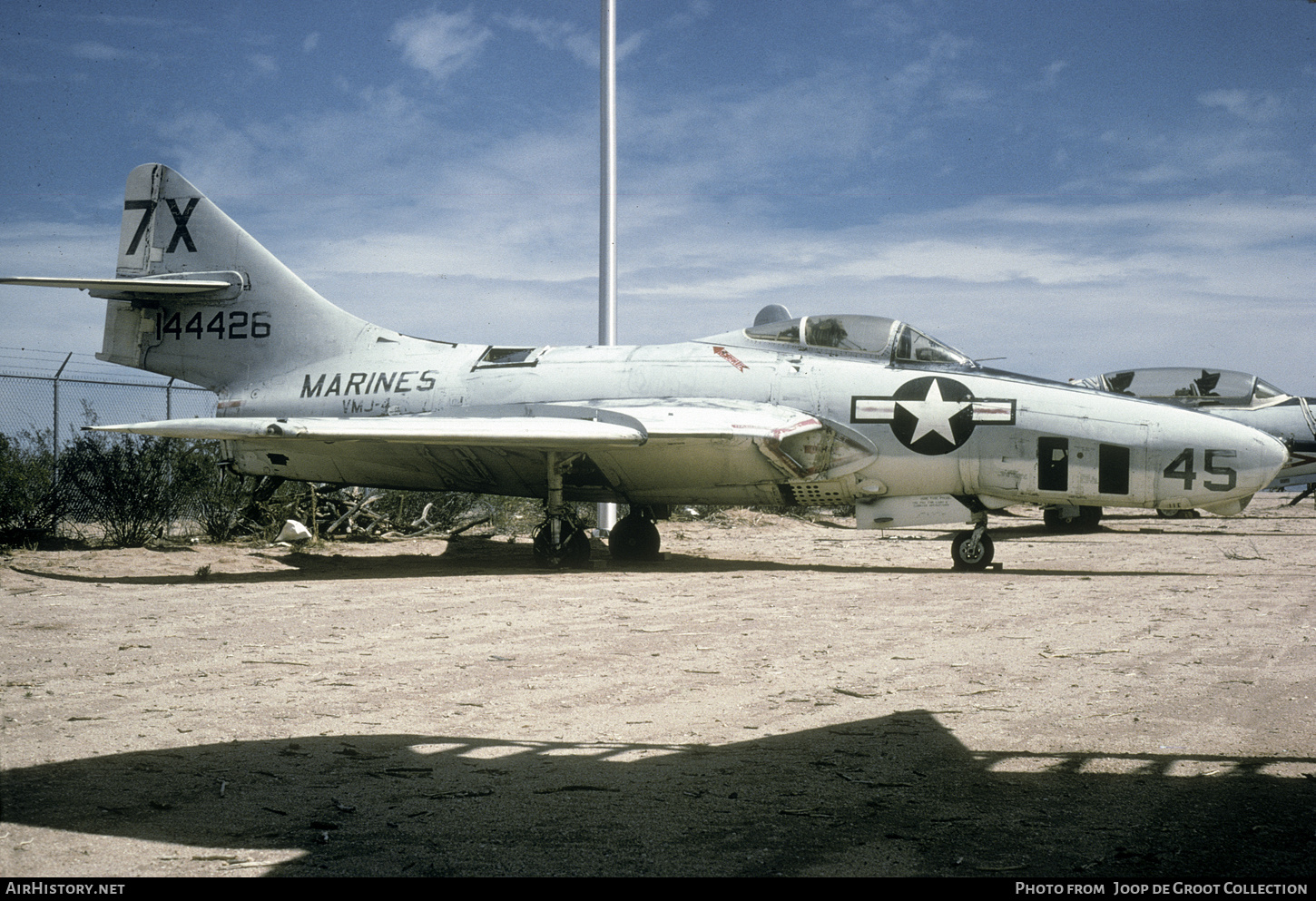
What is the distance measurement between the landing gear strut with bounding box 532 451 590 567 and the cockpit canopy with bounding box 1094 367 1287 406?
1099 cm

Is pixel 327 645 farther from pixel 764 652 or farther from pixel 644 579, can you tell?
pixel 644 579

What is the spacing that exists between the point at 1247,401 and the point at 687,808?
18.0 m

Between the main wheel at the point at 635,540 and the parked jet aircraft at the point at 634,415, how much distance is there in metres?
0.04

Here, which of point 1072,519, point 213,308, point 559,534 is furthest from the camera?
point 1072,519

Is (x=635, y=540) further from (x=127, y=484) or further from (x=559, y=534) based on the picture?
(x=127, y=484)

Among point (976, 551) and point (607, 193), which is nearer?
point (976, 551)

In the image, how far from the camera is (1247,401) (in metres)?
17.5

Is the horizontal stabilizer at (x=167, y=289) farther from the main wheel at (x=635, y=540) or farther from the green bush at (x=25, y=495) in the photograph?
the main wheel at (x=635, y=540)

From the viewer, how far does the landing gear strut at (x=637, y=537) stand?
43.1ft

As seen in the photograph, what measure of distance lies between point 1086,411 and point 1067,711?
6590mm

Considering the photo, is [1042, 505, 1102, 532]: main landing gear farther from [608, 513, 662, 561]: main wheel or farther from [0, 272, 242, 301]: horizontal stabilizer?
[0, 272, 242, 301]: horizontal stabilizer

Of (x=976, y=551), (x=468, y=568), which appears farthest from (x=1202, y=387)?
(x=468, y=568)

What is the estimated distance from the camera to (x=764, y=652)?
600cm

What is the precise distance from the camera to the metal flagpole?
1723 centimetres
